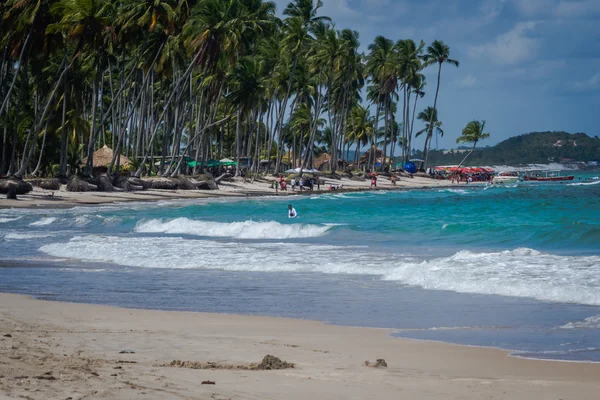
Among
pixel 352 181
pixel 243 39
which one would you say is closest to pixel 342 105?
pixel 352 181

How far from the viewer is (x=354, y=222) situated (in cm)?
3394

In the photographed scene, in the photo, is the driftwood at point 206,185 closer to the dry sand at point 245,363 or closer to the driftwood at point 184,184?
the driftwood at point 184,184

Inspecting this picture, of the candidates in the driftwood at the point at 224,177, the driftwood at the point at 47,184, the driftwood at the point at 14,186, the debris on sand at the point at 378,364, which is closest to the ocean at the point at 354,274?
the debris on sand at the point at 378,364

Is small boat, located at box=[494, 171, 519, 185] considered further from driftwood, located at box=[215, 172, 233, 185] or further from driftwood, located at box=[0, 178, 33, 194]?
driftwood, located at box=[0, 178, 33, 194]

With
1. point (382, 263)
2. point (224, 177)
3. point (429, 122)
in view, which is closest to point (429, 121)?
point (429, 122)

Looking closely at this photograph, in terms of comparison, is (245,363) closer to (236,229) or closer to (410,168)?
(236,229)

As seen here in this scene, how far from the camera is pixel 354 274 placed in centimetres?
1636

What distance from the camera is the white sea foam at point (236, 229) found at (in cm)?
2891

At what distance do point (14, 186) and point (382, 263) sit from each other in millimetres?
29874

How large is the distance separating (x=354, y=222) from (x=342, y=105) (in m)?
59.0

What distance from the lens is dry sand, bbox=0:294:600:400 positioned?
5883mm

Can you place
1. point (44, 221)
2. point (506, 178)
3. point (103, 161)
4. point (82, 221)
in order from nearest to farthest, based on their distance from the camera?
point (44, 221) → point (82, 221) → point (103, 161) → point (506, 178)

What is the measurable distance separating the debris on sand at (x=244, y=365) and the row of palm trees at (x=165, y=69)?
1511 inches

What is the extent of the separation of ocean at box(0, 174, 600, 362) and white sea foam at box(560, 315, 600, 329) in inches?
1.0
